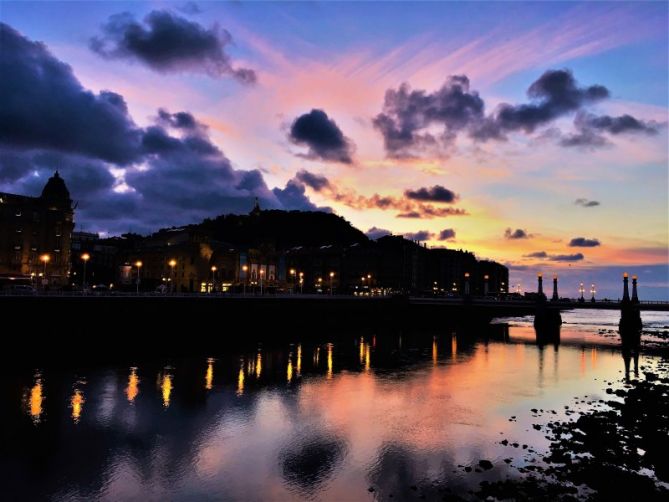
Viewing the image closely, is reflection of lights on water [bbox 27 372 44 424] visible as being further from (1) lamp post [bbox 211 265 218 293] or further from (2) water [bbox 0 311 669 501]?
(1) lamp post [bbox 211 265 218 293]

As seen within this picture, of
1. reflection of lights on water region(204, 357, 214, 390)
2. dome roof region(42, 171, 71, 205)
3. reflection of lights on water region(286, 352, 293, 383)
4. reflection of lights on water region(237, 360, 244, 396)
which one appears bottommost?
reflection of lights on water region(286, 352, 293, 383)

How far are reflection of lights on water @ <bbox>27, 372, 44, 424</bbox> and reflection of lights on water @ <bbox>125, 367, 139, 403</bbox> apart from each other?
617 centimetres

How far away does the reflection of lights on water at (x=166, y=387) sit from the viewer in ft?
127

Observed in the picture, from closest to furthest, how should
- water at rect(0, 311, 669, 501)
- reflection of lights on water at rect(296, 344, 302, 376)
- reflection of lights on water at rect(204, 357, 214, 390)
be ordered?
water at rect(0, 311, 669, 501) < reflection of lights on water at rect(204, 357, 214, 390) < reflection of lights on water at rect(296, 344, 302, 376)

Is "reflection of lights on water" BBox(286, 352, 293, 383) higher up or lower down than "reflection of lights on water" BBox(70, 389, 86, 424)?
lower down

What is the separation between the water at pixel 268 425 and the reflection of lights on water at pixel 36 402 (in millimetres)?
141

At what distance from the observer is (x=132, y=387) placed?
43.4m

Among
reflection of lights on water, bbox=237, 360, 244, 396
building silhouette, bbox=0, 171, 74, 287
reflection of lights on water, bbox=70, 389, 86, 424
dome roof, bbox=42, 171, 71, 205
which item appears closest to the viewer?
reflection of lights on water, bbox=70, 389, 86, 424

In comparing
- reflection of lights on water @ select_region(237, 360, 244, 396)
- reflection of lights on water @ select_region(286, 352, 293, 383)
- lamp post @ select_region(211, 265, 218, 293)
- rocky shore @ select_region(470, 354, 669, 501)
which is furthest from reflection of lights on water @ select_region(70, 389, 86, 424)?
lamp post @ select_region(211, 265, 218, 293)

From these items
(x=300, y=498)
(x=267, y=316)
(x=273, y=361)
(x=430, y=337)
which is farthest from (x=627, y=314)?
(x=300, y=498)

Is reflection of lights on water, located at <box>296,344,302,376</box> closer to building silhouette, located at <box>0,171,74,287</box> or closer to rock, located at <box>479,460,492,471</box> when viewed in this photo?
rock, located at <box>479,460,492,471</box>

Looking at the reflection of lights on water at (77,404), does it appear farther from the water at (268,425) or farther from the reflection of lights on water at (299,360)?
the reflection of lights on water at (299,360)

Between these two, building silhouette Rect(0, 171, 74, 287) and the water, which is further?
building silhouette Rect(0, 171, 74, 287)

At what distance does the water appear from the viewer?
78.8 feet
